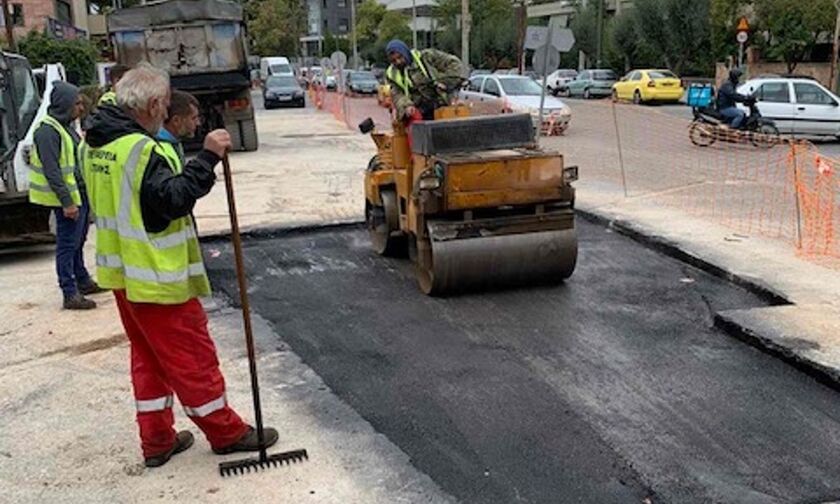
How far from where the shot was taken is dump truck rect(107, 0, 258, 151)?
17641 mm

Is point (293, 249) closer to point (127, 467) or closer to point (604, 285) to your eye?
point (604, 285)

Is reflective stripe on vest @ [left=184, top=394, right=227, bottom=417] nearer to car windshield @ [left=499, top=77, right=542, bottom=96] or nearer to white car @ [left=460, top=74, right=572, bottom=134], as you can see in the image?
white car @ [left=460, top=74, right=572, bottom=134]

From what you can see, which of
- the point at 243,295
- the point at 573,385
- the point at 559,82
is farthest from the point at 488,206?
the point at 559,82

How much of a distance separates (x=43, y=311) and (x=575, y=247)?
4.46 m

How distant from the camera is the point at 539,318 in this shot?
6.53 metres

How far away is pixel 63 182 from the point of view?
709 cm

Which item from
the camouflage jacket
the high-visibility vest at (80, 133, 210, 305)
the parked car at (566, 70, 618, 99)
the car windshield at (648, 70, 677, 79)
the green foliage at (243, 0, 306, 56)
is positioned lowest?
the parked car at (566, 70, 618, 99)

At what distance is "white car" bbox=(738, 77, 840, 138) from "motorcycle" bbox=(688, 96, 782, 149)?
0.71 meters

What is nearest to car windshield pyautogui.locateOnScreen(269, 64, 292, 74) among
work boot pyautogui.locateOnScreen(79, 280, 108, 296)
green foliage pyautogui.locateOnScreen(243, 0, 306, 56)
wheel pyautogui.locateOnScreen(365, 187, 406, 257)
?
green foliage pyautogui.locateOnScreen(243, 0, 306, 56)

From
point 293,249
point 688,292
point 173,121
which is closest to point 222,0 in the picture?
point 293,249

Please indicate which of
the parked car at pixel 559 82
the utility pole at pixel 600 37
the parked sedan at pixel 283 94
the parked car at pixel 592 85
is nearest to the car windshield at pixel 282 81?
the parked sedan at pixel 283 94

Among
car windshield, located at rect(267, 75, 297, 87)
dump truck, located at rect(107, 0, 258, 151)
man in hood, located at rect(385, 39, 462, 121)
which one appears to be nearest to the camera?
man in hood, located at rect(385, 39, 462, 121)

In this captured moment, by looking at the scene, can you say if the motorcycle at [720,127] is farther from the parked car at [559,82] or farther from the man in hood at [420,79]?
the parked car at [559,82]

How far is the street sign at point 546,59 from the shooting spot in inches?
478
